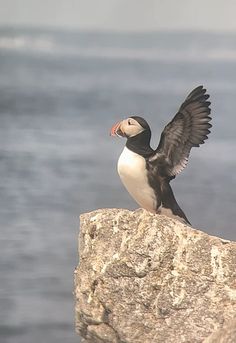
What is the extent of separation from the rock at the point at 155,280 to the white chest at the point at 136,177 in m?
0.14

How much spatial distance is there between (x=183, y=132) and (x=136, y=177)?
30 cm

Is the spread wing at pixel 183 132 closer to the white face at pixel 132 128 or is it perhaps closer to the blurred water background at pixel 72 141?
the white face at pixel 132 128

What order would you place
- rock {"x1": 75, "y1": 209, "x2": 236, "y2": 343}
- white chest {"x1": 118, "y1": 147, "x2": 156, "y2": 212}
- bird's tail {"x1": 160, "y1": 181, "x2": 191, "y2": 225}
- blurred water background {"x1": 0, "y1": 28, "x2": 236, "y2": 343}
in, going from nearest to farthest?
rock {"x1": 75, "y1": 209, "x2": 236, "y2": 343}
white chest {"x1": 118, "y1": 147, "x2": 156, "y2": 212}
bird's tail {"x1": 160, "y1": 181, "x2": 191, "y2": 225}
blurred water background {"x1": 0, "y1": 28, "x2": 236, "y2": 343}

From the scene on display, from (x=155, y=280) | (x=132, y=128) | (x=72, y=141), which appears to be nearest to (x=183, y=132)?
(x=132, y=128)

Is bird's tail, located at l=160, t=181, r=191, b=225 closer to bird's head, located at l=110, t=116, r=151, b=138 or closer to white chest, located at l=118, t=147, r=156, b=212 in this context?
white chest, located at l=118, t=147, r=156, b=212

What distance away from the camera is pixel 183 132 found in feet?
11.2

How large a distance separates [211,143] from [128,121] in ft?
5.10

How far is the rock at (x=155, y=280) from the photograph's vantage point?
3031mm

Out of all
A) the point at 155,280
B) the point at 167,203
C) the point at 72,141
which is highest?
the point at 72,141

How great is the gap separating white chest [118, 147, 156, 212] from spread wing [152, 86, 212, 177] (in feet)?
0.37

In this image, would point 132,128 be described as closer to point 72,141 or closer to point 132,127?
Result: point 132,127

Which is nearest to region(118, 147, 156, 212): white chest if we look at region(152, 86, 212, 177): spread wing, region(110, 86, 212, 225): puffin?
region(110, 86, 212, 225): puffin

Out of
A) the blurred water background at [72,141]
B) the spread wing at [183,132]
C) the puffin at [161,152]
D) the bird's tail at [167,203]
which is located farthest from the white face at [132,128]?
the blurred water background at [72,141]

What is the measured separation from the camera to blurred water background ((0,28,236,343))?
188 inches
